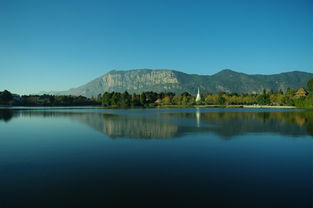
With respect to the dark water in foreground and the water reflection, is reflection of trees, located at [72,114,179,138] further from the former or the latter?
the dark water in foreground

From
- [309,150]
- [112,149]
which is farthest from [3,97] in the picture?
[309,150]

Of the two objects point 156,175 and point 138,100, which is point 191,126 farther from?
point 138,100

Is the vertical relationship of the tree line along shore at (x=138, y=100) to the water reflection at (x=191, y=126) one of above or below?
above

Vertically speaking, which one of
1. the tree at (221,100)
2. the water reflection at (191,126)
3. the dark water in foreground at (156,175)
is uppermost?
the tree at (221,100)

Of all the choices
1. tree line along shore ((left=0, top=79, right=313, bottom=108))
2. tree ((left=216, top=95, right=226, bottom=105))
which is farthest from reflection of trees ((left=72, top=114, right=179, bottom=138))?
tree ((left=216, top=95, right=226, bottom=105))

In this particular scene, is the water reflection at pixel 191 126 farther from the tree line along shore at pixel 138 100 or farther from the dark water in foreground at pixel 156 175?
the tree line along shore at pixel 138 100

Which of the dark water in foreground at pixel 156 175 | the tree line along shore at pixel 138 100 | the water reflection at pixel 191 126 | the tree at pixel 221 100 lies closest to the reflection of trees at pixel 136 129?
the water reflection at pixel 191 126

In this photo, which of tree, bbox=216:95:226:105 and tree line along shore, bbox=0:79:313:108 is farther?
tree, bbox=216:95:226:105

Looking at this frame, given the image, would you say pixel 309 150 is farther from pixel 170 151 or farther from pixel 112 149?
pixel 112 149

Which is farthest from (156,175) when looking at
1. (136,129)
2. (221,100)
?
(221,100)

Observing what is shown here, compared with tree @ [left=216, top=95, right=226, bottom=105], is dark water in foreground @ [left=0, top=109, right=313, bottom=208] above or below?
below

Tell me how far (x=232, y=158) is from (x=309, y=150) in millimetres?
7233

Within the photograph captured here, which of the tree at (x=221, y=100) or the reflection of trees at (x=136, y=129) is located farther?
the tree at (x=221, y=100)

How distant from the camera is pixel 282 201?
8.78m
